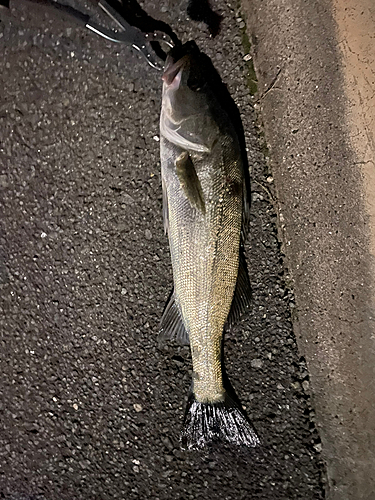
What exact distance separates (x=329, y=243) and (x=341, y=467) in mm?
1253

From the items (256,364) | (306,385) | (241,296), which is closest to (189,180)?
(241,296)

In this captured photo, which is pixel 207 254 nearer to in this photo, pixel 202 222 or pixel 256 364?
pixel 202 222

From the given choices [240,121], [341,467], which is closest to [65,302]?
[240,121]

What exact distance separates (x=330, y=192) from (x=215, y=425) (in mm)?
1391

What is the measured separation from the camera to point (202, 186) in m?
1.77

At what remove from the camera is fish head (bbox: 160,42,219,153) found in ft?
5.72

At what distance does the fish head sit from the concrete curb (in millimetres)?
410

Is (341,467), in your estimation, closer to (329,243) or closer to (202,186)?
(329,243)

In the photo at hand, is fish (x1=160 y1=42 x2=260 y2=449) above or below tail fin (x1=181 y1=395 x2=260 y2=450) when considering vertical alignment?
above

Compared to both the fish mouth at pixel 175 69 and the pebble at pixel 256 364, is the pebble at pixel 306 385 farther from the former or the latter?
the fish mouth at pixel 175 69

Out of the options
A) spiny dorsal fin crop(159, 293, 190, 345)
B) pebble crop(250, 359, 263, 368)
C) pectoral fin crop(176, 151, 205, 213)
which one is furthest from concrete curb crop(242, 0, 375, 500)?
spiny dorsal fin crop(159, 293, 190, 345)

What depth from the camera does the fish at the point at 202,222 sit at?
1.76 meters

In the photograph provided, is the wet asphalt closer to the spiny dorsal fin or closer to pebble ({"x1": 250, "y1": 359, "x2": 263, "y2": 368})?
pebble ({"x1": 250, "y1": 359, "x2": 263, "y2": 368})

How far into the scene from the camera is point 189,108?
1.74 m
